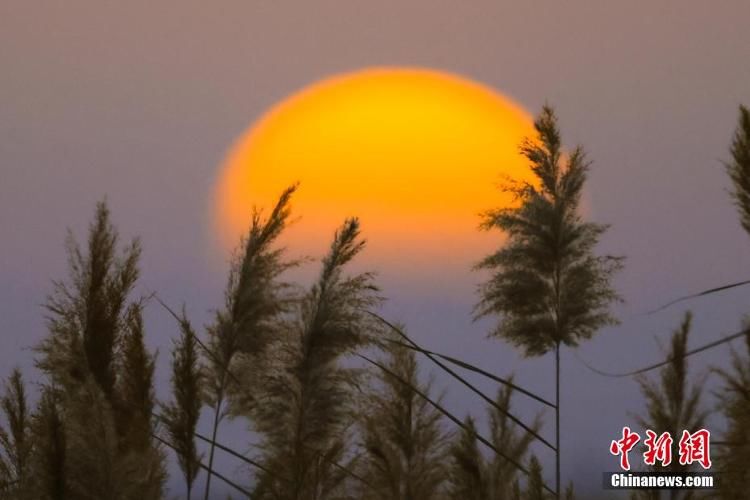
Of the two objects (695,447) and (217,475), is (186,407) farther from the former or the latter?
(695,447)

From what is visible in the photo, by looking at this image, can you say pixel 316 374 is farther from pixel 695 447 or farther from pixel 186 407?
pixel 695 447

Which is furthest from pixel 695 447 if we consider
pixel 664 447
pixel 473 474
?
pixel 473 474

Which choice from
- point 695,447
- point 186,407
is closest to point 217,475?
point 186,407

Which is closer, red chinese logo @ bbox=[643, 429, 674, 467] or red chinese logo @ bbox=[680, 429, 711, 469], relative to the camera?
red chinese logo @ bbox=[680, 429, 711, 469]

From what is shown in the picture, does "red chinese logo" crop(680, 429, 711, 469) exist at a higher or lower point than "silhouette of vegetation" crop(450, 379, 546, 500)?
higher

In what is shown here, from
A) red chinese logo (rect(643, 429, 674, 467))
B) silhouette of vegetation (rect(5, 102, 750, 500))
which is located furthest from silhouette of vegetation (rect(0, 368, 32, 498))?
red chinese logo (rect(643, 429, 674, 467))

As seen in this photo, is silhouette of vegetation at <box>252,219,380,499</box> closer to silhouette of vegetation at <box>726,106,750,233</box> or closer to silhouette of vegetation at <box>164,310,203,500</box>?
silhouette of vegetation at <box>164,310,203,500</box>

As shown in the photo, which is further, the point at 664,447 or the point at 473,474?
the point at 664,447

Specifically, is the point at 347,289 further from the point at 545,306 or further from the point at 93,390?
the point at 93,390

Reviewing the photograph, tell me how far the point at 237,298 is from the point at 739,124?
3.56m

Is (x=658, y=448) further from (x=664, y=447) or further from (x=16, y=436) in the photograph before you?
(x=16, y=436)

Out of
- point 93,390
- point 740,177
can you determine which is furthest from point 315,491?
point 740,177

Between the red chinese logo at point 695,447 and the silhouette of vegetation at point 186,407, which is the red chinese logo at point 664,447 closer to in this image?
the red chinese logo at point 695,447

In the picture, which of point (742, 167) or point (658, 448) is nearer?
point (742, 167)
